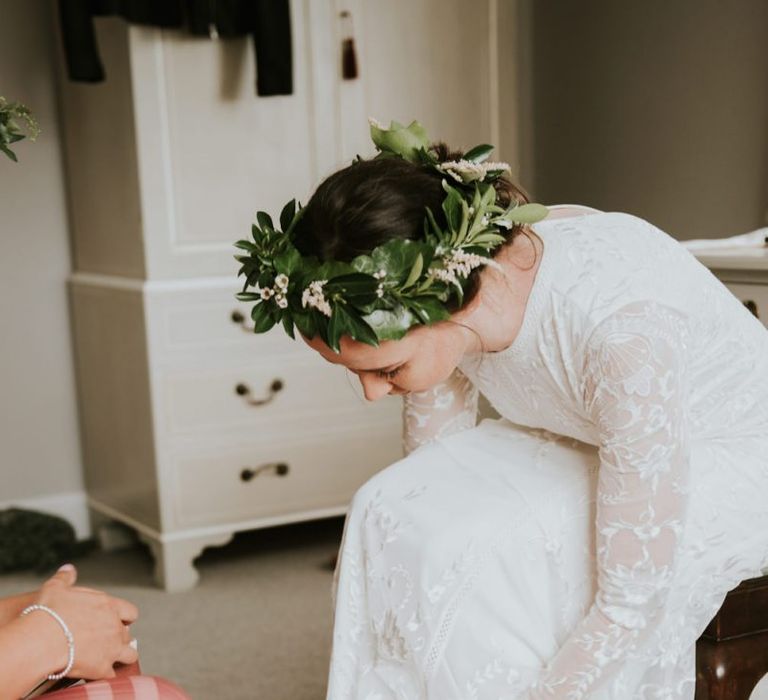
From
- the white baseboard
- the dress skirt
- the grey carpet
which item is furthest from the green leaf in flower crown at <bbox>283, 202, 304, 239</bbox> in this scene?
the white baseboard

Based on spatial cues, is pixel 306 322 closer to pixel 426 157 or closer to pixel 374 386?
pixel 374 386

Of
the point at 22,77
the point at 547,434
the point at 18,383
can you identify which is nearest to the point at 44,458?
the point at 18,383

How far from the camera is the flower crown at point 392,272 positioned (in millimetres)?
1125

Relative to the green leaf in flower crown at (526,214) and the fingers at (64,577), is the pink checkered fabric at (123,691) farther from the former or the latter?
the green leaf in flower crown at (526,214)

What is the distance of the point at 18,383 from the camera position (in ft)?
10.0

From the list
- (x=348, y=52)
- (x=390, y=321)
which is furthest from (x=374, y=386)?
(x=348, y=52)

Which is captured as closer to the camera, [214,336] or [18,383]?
[214,336]

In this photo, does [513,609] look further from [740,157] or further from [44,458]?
[44,458]

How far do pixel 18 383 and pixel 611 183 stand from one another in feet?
6.40

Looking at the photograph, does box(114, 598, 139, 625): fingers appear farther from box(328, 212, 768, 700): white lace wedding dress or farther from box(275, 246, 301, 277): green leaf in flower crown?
box(275, 246, 301, 277): green leaf in flower crown

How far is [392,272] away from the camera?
1.13 meters

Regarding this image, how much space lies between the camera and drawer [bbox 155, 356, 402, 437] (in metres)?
2.61

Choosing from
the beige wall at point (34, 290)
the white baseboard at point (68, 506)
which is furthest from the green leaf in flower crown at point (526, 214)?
the white baseboard at point (68, 506)

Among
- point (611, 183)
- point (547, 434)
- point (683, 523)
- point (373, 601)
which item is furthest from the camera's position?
point (611, 183)
